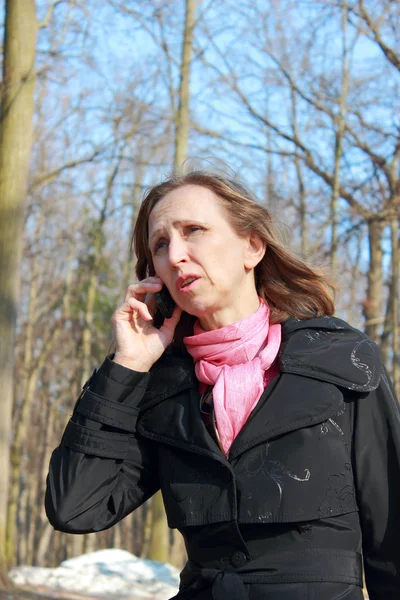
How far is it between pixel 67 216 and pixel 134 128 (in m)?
6.11

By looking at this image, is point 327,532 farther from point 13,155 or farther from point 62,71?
point 62,71

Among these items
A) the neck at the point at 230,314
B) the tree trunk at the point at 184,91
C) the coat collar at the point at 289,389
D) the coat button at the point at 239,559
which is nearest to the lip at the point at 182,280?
the neck at the point at 230,314

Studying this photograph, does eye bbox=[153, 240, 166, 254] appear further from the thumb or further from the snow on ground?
the snow on ground

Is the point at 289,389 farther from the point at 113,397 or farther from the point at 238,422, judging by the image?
the point at 113,397

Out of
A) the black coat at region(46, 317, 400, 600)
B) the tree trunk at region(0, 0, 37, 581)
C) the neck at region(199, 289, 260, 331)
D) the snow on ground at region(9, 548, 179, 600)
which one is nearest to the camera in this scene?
the black coat at region(46, 317, 400, 600)

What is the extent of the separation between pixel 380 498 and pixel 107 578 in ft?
24.7

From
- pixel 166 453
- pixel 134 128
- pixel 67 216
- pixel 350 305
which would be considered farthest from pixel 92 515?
pixel 67 216

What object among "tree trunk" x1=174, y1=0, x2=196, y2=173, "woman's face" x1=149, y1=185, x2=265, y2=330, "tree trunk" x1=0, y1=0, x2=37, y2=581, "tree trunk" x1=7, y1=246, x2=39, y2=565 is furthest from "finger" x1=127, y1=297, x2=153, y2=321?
"tree trunk" x1=7, y1=246, x2=39, y2=565

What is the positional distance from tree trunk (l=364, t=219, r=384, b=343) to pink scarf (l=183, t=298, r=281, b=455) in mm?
10578

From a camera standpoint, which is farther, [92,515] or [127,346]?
[127,346]

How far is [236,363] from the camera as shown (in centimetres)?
213

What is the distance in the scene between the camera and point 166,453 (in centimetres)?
209

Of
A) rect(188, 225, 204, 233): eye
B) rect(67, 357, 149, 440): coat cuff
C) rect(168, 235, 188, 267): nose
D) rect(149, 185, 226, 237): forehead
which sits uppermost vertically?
rect(149, 185, 226, 237): forehead

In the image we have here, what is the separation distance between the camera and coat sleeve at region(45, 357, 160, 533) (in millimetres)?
2102
